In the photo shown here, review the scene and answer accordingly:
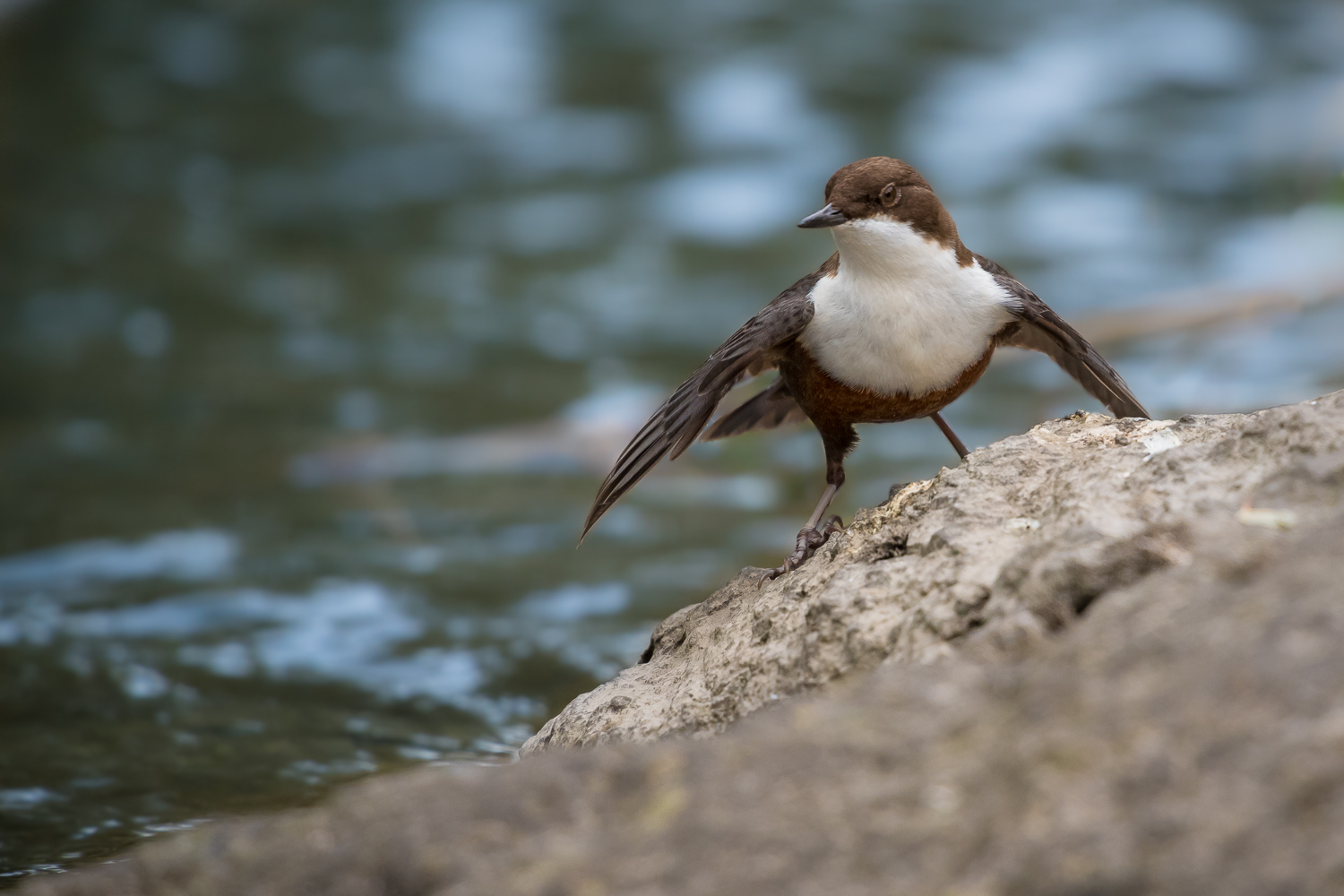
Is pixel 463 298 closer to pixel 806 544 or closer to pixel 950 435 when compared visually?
pixel 950 435

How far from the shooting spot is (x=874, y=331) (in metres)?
3.54

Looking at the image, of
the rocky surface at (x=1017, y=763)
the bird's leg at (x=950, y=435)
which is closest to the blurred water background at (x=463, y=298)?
the bird's leg at (x=950, y=435)

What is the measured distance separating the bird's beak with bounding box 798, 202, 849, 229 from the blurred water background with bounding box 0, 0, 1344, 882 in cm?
228

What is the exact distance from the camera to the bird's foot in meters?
3.34

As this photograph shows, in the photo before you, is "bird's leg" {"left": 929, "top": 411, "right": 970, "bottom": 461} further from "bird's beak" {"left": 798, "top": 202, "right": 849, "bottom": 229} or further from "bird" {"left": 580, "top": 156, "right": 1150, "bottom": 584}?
"bird's beak" {"left": 798, "top": 202, "right": 849, "bottom": 229}

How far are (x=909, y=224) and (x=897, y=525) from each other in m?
0.99

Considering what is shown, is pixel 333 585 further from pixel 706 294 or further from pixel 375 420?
pixel 706 294

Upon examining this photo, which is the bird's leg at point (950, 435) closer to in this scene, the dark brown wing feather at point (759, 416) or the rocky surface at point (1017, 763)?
the dark brown wing feather at point (759, 416)

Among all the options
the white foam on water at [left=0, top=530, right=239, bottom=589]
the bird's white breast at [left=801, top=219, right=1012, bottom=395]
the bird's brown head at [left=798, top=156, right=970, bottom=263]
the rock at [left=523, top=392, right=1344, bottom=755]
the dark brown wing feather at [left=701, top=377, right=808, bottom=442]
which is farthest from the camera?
the white foam on water at [left=0, top=530, right=239, bottom=589]

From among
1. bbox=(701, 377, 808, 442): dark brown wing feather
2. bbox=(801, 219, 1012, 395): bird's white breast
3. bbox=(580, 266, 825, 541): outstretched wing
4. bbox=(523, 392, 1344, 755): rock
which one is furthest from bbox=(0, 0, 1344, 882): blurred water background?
bbox=(801, 219, 1012, 395): bird's white breast

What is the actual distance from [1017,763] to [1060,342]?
2.16m

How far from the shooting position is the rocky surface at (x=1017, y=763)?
1.64 meters

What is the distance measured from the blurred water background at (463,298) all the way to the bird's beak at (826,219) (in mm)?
2281

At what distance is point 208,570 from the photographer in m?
7.23
